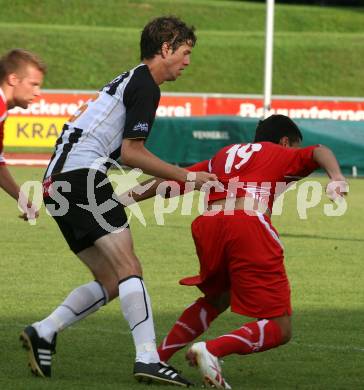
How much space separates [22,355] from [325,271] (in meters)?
5.10

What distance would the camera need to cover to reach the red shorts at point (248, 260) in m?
6.76

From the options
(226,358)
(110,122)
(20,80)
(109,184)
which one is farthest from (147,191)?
(226,358)

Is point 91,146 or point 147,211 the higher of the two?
point 91,146

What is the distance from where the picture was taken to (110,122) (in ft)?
22.7

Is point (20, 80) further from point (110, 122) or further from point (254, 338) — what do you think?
point (254, 338)

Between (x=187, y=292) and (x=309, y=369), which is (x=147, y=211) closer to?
(x=187, y=292)

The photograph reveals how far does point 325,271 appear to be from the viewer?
40.1 feet

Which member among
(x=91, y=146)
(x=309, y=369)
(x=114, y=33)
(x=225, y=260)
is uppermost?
(x=114, y=33)

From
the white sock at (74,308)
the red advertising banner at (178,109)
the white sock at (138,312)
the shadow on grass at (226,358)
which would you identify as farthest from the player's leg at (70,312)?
the red advertising banner at (178,109)

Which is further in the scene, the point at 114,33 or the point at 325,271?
the point at 114,33

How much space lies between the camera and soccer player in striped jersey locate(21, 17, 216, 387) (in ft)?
22.3

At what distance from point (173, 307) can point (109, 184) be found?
3083 millimetres

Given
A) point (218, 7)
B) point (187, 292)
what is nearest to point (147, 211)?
point (187, 292)

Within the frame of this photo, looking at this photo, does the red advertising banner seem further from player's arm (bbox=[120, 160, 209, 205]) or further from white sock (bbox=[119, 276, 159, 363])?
white sock (bbox=[119, 276, 159, 363])
